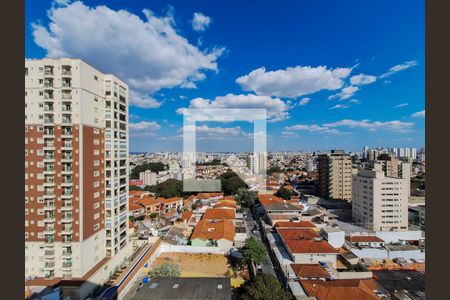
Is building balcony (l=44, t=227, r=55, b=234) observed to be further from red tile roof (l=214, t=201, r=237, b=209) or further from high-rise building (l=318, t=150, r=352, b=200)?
high-rise building (l=318, t=150, r=352, b=200)

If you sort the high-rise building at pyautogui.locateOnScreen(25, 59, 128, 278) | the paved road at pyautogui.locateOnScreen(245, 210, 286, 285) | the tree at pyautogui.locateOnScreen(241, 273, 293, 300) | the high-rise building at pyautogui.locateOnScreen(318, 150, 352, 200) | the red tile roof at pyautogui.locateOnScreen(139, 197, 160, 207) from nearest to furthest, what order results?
1. the tree at pyautogui.locateOnScreen(241, 273, 293, 300)
2. the high-rise building at pyautogui.locateOnScreen(25, 59, 128, 278)
3. the paved road at pyautogui.locateOnScreen(245, 210, 286, 285)
4. the red tile roof at pyautogui.locateOnScreen(139, 197, 160, 207)
5. the high-rise building at pyautogui.locateOnScreen(318, 150, 352, 200)

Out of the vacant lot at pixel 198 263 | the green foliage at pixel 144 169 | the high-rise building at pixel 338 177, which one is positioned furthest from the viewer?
the green foliage at pixel 144 169

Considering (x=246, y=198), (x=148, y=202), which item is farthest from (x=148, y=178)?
(x=246, y=198)

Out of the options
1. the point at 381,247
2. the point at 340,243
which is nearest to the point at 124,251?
the point at 340,243

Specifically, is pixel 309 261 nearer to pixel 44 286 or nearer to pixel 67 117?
pixel 44 286

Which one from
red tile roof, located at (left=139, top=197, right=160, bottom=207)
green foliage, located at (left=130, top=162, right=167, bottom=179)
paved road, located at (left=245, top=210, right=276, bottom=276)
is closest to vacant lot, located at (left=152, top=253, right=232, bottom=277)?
paved road, located at (left=245, top=210, right=276, bottom=276)

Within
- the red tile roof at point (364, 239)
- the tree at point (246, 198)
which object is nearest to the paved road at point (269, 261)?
the tree at point (246, 198)

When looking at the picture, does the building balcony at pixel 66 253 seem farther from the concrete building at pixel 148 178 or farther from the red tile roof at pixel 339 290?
the concrete building at pixel 148 178
